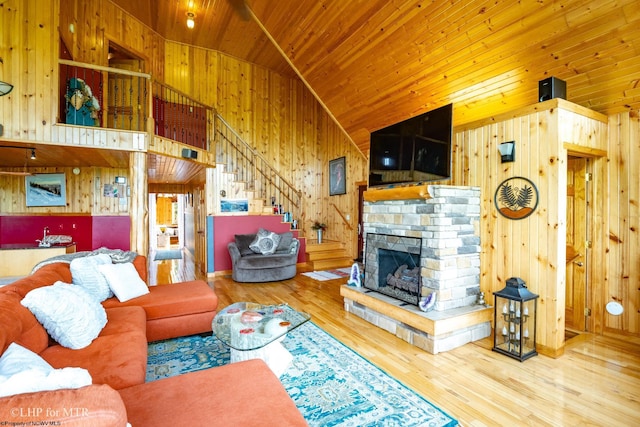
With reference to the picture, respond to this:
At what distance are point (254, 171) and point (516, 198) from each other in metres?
6.11

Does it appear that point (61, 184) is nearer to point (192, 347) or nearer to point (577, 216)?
point (192, 347)

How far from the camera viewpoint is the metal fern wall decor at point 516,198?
9.93 feet

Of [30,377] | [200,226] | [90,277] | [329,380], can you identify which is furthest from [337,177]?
[30,377]

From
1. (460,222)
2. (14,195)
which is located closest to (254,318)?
(460,222)

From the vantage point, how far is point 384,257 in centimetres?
403

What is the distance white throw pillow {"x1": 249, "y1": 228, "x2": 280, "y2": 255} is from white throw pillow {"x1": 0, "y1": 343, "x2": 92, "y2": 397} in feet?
15.9

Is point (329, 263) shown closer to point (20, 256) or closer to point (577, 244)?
point (577, 244)

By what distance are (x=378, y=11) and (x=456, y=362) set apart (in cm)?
372

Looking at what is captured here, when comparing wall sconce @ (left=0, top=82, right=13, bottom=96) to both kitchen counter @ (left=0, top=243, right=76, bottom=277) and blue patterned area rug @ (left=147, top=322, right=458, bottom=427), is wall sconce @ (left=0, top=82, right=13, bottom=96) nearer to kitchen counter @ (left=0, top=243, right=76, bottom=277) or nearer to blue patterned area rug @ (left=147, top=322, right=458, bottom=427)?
kitchen counter @ (left=0, top=243, right=76, bottom=277)

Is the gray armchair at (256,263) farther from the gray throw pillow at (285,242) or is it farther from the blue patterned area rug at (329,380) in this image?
the blue patterned area rug at (329,380)

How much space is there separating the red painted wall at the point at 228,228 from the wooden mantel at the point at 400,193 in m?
3.42

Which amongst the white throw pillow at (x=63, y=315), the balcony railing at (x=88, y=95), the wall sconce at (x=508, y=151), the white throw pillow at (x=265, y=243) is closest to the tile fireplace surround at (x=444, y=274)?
the wall sconce at (x=508, y=151)

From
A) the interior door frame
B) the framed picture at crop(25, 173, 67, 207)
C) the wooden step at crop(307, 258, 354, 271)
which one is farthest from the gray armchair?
the interior door frame

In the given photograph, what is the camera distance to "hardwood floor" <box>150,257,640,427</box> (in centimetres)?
206
